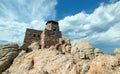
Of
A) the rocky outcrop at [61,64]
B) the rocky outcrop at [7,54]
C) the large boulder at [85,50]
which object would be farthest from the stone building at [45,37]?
the rocky outcrop at [61,64]

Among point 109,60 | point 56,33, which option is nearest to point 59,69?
point 109,60

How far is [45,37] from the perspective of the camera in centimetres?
5803

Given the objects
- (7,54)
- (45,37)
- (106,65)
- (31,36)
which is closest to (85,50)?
(45,37)

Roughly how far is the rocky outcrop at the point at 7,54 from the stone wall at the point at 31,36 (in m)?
10.9

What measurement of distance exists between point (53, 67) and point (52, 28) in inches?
1255

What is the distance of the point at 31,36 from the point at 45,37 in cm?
667

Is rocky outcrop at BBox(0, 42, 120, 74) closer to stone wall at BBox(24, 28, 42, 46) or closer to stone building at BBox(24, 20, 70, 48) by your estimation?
stone wall at BBox(24, 28, 42, 46)

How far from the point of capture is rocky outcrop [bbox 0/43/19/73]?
4069 cm

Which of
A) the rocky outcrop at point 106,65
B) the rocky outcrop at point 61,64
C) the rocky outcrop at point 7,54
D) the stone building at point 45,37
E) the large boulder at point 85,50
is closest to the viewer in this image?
the rocky outcrop at point 106,65

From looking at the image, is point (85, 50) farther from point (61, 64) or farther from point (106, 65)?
point (106, 65)

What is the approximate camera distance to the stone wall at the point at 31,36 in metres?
58.4

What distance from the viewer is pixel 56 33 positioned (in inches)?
2442

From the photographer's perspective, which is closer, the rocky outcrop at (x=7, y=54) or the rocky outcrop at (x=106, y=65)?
the rocky outcrop at (x=106, y=65)

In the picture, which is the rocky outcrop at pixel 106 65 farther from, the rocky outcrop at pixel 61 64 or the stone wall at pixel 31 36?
the stone wall at pixel 31 36
